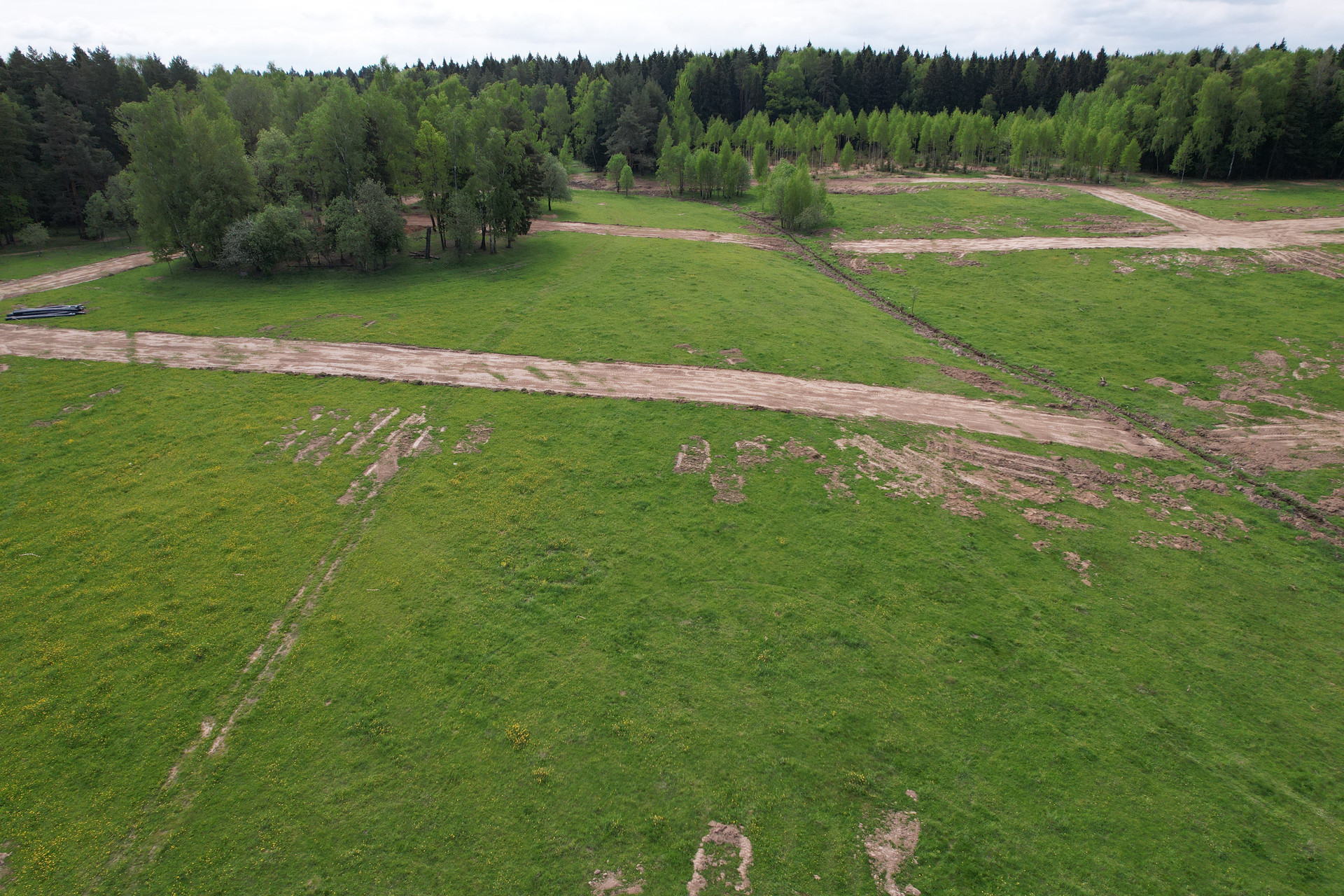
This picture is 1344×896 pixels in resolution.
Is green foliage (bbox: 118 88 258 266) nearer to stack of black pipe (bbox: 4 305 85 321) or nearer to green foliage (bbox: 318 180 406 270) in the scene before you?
green foliage (bbox: 318 180 406 270)

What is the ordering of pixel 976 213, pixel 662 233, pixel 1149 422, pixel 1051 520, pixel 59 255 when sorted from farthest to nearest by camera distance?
pixel 976 213 → pixel 662 233 → pixel 59 255 → pixel 1149 422 → pixel 1051 520

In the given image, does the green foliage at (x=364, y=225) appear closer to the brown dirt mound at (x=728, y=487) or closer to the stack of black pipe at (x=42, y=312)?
the stack of black pipe at (x=42, y=312)

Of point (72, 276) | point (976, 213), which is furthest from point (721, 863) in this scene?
point (976, 213)

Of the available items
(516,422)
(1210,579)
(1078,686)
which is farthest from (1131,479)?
(516,422)

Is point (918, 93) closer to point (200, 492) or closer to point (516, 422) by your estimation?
point (516, 422)

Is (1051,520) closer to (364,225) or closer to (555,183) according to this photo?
(364,225)
